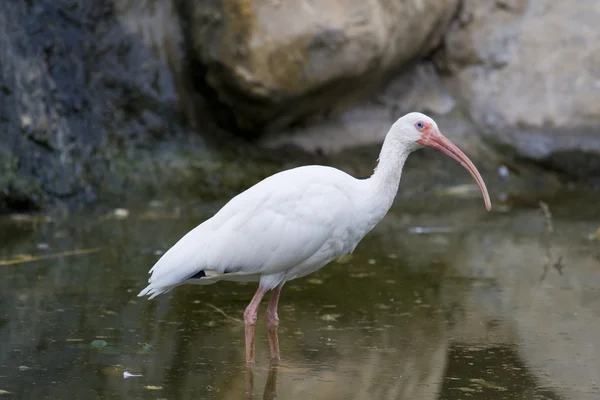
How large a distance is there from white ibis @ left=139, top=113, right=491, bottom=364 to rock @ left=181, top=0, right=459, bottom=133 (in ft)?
17.0

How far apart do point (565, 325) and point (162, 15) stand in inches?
269

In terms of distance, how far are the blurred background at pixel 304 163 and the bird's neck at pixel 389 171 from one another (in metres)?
0.86

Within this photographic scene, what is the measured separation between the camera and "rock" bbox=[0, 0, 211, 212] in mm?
10359

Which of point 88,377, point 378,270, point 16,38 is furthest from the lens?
point 16,38

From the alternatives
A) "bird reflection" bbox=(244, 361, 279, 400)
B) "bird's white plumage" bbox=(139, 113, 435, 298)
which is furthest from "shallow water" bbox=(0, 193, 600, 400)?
"bird's white plumage" bbox=(139, 113, 435, 298)

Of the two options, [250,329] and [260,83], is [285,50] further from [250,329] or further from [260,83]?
[250,329]

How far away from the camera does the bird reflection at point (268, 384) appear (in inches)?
191

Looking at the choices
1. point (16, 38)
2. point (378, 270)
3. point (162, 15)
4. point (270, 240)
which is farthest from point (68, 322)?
point (162, 15)

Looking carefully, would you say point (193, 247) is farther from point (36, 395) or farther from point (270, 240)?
point (36, 395)

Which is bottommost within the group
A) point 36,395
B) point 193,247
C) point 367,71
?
point 36,395

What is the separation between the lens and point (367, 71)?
11508 mm

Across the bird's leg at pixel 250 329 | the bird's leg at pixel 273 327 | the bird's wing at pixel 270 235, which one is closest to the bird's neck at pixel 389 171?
the bird's wing at pixel 270 235

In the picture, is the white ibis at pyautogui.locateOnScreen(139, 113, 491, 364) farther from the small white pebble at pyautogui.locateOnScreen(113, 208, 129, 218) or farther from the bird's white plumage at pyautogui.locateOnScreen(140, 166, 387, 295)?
the small white pebble at pyautogui.locateOnScreen(113, 208, 129, 218)

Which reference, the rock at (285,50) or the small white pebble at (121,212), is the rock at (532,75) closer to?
the rock at (285,50)
